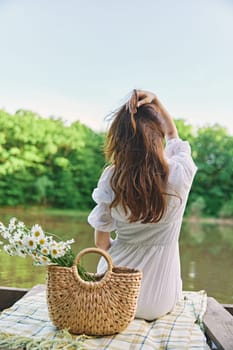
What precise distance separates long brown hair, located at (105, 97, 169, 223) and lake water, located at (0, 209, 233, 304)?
2303 mm

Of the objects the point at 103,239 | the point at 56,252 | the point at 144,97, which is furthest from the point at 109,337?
the point at 144,97

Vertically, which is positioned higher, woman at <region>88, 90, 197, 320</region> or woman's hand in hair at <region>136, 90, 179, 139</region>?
woman's hand in hair at <region>136, 90, 179, 139</region>

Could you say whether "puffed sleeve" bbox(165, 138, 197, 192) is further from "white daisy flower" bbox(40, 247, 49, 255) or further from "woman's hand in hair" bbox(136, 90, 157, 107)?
"white daisy flower" bbox(40, 247, 49, 255)

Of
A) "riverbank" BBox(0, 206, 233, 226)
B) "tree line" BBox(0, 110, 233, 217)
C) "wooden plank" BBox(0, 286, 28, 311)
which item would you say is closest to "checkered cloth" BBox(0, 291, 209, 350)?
"wooden plank" BBox(0, 286, 28, 311)

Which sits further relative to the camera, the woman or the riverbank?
the riverbank

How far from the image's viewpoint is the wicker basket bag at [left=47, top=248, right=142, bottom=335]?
1.25m

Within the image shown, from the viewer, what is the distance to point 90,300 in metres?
1.25

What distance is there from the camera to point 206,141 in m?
10.8

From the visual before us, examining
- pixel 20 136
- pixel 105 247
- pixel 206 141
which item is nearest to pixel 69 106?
pixel 20 136

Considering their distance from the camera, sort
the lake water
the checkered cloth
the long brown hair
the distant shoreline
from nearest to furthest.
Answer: the checkered cloth < the long brown hair < the lake water < the distant shoreline

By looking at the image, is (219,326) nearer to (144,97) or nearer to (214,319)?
(214,319)

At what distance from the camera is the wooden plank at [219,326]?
1.30m

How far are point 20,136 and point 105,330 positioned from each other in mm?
9028

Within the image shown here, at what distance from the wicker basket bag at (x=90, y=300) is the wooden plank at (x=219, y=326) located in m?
0.24
